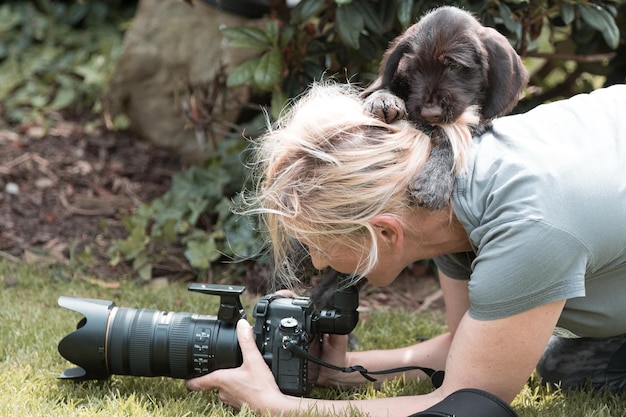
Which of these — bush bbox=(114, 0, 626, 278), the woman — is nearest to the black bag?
the woman

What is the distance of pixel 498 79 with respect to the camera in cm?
289

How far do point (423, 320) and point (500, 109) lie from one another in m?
1.08

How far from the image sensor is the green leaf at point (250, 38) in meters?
3.69

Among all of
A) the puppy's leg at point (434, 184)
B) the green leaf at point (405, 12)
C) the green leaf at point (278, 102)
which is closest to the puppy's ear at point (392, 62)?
the green leaf at point (405, 12)

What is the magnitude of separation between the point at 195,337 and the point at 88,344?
12.5 inches

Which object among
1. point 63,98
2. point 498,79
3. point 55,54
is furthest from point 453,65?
point 55,54

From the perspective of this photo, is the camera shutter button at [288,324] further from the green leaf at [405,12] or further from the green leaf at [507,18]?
the green leaf at [507,18]

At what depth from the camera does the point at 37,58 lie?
6262mm

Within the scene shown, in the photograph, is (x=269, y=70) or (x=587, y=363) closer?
(x=587, y=363)

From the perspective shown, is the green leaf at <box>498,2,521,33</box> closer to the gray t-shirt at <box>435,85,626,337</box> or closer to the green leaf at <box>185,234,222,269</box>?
the gray t-shirt at <box>435,85,626,337</box>

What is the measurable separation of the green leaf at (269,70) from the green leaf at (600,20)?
1256 millimetres

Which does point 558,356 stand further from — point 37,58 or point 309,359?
point 37,58

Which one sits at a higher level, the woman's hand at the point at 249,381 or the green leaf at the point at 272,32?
the green leaf at the point at 272,32

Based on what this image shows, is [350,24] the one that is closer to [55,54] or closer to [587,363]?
[587,363]
